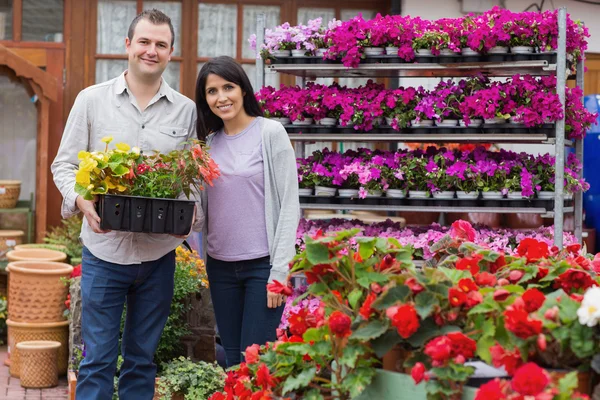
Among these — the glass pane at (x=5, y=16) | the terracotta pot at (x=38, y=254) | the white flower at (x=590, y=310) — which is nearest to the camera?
the white flower at (x=590, y=310)

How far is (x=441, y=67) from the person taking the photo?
5.92 m

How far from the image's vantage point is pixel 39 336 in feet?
20.9

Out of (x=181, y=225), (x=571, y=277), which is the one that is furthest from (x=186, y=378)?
(x=571, y=277)

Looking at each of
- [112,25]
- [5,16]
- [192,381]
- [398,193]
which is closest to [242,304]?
[192,381]

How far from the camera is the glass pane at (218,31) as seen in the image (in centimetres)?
883

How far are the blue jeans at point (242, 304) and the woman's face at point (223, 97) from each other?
1.99ft

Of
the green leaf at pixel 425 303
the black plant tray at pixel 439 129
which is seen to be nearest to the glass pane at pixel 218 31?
the black plant tray at pixel 439 129

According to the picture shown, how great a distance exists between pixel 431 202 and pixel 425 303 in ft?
12.3

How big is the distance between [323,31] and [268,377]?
3.86m

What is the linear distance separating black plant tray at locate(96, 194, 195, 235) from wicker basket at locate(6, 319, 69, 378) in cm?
310

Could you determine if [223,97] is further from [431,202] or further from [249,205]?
[431,202]

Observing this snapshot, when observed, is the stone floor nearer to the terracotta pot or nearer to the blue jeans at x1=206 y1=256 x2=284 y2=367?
the terracotta pot

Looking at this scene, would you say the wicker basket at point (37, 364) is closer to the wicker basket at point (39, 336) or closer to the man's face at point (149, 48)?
the wicker basket at point (39, 336)

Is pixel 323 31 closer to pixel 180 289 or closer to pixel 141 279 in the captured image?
pixel 180 289
